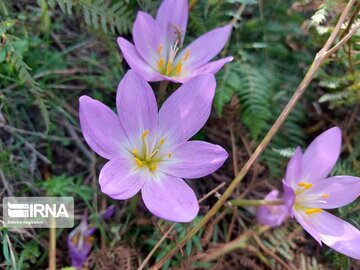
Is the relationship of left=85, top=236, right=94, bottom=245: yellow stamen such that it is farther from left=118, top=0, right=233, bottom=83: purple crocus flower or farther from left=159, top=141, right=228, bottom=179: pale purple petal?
left=118, top=0, right=233, bottom=83: purple crocus flower

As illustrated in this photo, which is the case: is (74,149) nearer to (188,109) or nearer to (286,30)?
(188,109)

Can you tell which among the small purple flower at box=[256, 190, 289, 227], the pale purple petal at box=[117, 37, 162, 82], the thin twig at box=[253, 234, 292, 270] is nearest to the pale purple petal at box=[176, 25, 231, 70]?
the pale purple petal at box=[117, 37, 162, 82]

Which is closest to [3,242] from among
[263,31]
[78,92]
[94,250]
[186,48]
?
[94,250]

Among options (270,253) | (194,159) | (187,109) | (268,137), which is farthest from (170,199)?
(270,253)

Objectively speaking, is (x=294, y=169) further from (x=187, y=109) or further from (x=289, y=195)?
(x=187, y=109)

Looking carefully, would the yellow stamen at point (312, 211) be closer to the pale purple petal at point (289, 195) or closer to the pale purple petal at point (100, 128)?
the pale purple petal at point (289, 195)

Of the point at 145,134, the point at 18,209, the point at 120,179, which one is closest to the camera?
the point at 120,179

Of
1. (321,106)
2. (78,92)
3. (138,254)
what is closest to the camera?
(138,254)
